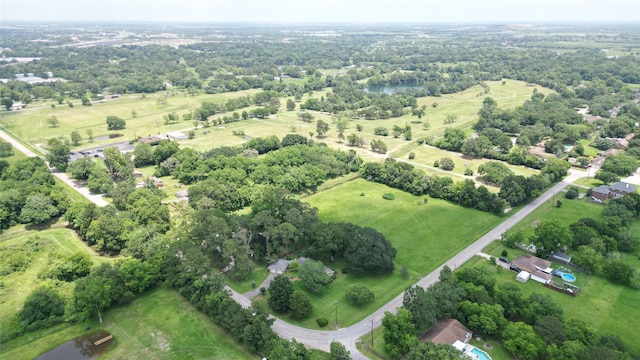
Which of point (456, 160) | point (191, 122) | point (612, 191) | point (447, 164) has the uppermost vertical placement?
point (612, 191)

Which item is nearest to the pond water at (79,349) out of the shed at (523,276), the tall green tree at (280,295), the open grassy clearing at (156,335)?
the open grassy clearing at (156,335)

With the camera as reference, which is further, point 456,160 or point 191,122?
point 191,122

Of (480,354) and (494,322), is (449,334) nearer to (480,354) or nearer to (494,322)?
(480,354)

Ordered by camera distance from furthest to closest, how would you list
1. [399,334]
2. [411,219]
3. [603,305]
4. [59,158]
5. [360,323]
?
[59,158] < [411,219] < [603,305] < [360,323] < [399,334]

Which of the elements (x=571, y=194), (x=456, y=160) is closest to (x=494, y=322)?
(x=571, y=194)

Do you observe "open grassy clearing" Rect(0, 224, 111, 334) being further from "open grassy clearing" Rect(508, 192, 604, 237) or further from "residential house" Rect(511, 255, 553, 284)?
"open grassy clearing" Rect(508, 192, 604, 237)

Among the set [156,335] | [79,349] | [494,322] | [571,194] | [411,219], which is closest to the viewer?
[494,322]
